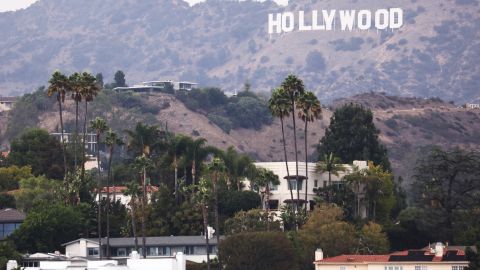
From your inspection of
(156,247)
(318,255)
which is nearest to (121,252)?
(156,247)

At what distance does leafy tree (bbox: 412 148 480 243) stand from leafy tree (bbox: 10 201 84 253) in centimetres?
3266

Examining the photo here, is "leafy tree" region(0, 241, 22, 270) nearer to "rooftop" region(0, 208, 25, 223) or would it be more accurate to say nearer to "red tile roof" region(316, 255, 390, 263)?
"rooftop" region(0, 208, 25, 223)

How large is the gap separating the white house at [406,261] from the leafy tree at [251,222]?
2020 cm

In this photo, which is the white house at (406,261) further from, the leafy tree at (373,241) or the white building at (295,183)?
the white building at (295,183)

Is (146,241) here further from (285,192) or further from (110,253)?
(285,192)

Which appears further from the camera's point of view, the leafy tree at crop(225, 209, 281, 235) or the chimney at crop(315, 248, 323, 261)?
the leafy tree at crop(225, 209, 281, 235)

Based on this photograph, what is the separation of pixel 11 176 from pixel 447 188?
5710 centimetres

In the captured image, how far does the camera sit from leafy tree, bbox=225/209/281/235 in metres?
155

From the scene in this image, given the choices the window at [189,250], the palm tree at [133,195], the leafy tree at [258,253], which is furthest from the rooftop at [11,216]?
the leafy tree at [258,253]

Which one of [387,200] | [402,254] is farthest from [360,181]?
[402,254]

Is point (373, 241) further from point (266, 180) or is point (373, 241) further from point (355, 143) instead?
point (355, 143)

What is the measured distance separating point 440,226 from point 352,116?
50693mm

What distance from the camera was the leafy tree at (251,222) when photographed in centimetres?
15500

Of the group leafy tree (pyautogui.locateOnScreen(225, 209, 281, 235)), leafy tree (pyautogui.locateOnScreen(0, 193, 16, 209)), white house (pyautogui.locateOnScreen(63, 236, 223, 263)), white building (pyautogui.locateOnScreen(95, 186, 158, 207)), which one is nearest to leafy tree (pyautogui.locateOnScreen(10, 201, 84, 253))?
white house (pyautogui.locateOnScreen(63, 236, 223, 263))
